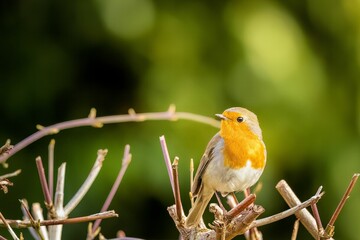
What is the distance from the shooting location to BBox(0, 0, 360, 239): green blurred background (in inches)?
175

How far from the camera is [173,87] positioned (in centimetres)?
450

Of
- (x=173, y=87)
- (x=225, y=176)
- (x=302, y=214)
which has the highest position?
(x=173, y=87)

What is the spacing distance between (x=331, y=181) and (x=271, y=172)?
0.35m

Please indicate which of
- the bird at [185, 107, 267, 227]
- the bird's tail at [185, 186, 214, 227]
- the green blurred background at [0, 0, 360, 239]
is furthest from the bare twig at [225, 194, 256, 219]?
the green blurred background at [0, 0, 360, 239]

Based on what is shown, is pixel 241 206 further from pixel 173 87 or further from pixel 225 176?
pixel 173 87

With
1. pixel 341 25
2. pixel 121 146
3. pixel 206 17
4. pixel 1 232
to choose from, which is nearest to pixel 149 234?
pixel 121 146

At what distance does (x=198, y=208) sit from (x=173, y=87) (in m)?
2.63

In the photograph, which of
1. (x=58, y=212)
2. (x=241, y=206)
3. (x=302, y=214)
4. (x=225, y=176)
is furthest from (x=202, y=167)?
(x=241, y=206)

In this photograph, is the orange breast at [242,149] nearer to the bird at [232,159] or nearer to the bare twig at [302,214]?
the bird at [232,159]

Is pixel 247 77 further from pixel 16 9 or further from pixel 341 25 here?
pixel 16 9

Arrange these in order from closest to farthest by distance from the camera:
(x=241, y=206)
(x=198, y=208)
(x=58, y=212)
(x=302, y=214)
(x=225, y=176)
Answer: (x=241, y=206) < (x=302, y=214) < (x=58, y=212) < (x=198, y=208) < (x=225, y=176)

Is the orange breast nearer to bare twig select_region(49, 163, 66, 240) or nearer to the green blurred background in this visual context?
bare twig select_region(49, 163, 66, 240)

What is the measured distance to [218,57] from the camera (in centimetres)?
463

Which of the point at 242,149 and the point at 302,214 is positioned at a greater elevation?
the point at 242,149
